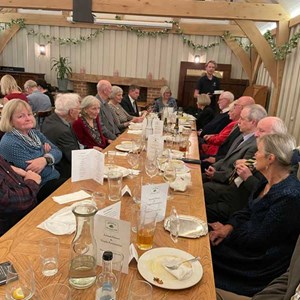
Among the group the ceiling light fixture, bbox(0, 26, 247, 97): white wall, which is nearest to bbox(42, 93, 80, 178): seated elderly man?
the ceiling light fixture

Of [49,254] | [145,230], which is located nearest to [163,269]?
[145,230]

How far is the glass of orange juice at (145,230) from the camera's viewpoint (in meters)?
1.31

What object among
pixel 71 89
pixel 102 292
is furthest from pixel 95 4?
pixel 102 292

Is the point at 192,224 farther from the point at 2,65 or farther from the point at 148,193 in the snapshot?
the point at 2,65

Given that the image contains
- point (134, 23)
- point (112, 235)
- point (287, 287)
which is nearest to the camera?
point (112, 235)

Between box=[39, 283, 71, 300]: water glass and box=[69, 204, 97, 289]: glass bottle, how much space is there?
0.05 meters

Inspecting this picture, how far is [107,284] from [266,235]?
1.03m

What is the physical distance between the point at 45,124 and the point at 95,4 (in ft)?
9.63

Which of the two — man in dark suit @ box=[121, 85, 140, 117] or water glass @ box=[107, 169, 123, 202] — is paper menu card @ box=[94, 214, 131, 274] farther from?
man in dark suit @ box=[121, 85, 140, 117]

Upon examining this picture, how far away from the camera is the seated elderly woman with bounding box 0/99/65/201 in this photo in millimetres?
2420

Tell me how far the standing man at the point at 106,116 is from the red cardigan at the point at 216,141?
1305mm

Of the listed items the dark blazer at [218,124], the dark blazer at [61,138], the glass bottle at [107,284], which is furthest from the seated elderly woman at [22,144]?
the dark blazer at [218,124]

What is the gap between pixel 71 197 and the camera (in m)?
1.77

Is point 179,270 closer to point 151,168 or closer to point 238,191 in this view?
point 151,168
